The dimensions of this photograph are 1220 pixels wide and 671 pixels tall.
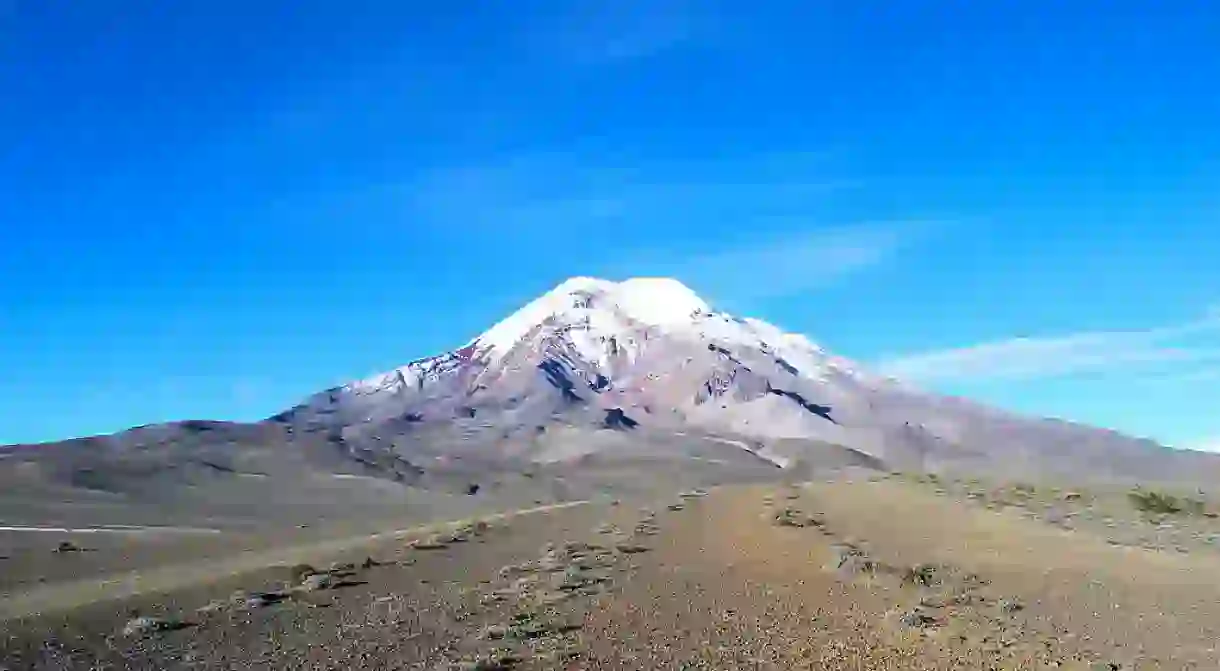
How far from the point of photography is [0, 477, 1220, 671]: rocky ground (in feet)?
44.7

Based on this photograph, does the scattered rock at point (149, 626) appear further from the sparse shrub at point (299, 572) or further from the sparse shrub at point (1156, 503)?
the sparse shrub at point (1156, 503)

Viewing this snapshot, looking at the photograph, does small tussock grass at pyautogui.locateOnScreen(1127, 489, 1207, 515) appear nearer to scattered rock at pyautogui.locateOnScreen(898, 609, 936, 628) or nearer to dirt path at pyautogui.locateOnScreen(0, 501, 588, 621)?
scattered rock at pyautogui.locateOnScreen(898, 609, 936, 628)

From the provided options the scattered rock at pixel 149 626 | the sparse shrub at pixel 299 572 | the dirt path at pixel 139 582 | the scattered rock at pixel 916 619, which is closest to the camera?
the scattered rock at pixel 916 619

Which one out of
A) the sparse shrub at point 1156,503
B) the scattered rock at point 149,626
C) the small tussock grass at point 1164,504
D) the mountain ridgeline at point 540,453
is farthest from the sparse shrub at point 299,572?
the mountain ridgeline at point 540,453

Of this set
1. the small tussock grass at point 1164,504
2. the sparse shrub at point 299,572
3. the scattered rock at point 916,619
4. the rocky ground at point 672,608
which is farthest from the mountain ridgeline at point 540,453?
the scattered rock at point 916,619

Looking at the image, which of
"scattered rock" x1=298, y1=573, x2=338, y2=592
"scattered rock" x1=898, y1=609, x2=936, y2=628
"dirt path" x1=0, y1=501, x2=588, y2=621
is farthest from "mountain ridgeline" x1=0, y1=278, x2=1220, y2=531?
"scattered rock" x1=898, y1=609, x2=936, y2=628

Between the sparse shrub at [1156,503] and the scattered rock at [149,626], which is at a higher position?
the sparse shrub at [1156,503]

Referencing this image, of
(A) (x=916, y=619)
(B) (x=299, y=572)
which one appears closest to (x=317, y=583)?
(B) (x=299, y=572)

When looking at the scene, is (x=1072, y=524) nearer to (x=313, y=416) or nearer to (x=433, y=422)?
(x=433, y=422)

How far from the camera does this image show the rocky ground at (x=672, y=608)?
1361cm

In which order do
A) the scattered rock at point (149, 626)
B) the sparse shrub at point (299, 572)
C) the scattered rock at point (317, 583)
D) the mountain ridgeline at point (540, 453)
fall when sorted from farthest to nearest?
the mountain ridgeline at point (540, 453)
the sparse shrub at point (299, 572)
the scattered rock at point (317, 583)
the scattered rock at point (149, 626)

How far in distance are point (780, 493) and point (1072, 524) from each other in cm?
1752

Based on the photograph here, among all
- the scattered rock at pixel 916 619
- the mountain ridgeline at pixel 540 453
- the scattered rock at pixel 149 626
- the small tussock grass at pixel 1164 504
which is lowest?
the scattered rock at pixel 916 619

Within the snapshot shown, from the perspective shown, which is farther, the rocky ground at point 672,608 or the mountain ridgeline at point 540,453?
the mountain ridgeline at point 540,453
